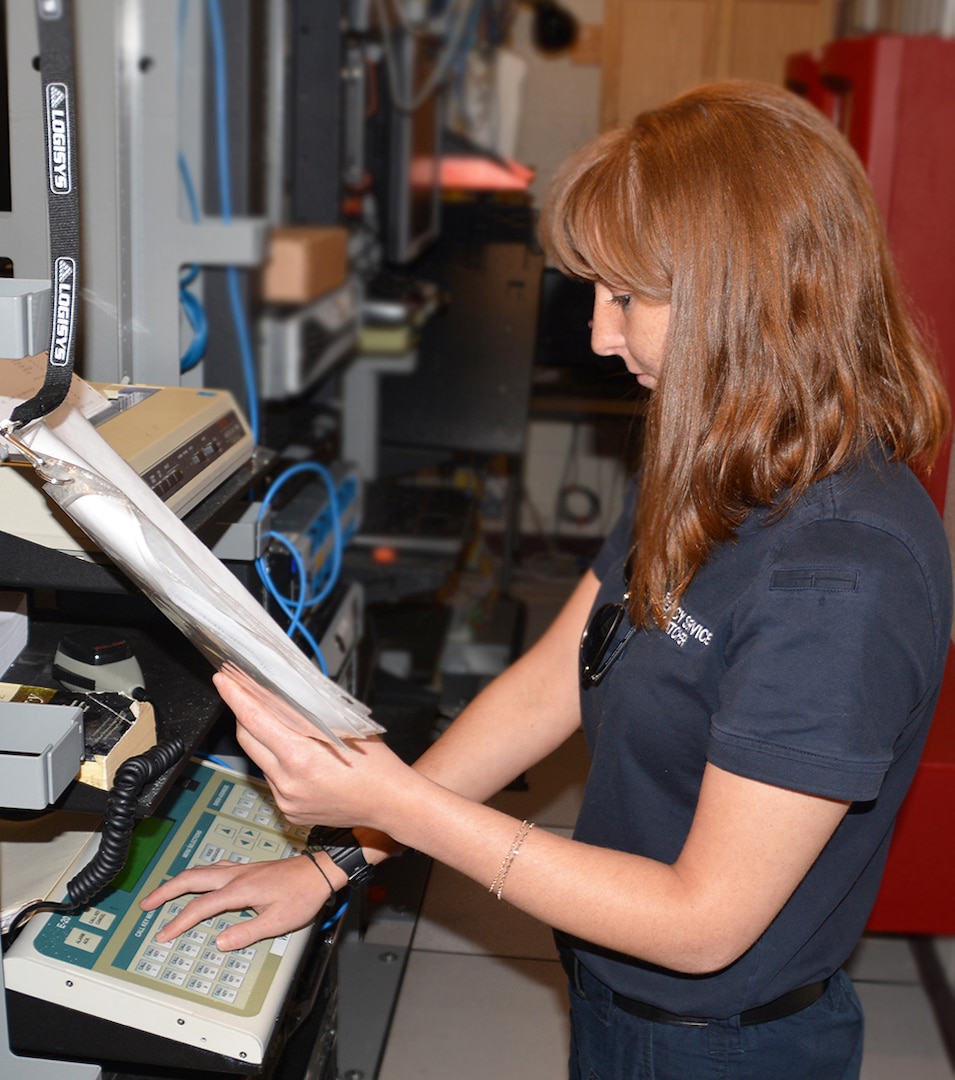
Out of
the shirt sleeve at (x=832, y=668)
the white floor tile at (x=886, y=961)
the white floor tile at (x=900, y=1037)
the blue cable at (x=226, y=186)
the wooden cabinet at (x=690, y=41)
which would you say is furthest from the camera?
the wooden cabinet at (x=690, y=41)

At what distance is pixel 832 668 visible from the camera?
27.2 inches

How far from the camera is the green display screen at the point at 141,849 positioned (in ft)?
2.95

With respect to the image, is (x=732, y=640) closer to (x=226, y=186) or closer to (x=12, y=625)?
(x=12, y=625)

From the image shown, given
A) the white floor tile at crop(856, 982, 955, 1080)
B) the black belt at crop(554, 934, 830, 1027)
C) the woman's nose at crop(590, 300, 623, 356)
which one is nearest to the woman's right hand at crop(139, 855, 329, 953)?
the black belt at crop(554, 934, 830, 1027)

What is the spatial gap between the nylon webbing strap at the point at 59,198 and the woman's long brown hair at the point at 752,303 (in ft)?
1.25

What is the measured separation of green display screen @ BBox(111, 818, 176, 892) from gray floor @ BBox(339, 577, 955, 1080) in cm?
26

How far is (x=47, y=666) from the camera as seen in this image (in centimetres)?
95

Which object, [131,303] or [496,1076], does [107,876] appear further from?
[131,303]

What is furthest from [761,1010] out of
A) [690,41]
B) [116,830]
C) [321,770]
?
[690,41]

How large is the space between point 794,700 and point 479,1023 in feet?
1.76

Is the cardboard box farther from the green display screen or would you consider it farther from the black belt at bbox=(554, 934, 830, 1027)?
the black belt at bbox=(554, 934, 830, 1027)

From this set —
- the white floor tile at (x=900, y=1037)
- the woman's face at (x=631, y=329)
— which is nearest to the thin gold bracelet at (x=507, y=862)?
the woman's face at (x=631, y=329)

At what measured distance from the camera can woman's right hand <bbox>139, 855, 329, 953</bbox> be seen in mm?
866

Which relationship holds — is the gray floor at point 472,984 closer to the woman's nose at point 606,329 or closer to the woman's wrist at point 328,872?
the woman's wrist at point 328,872
